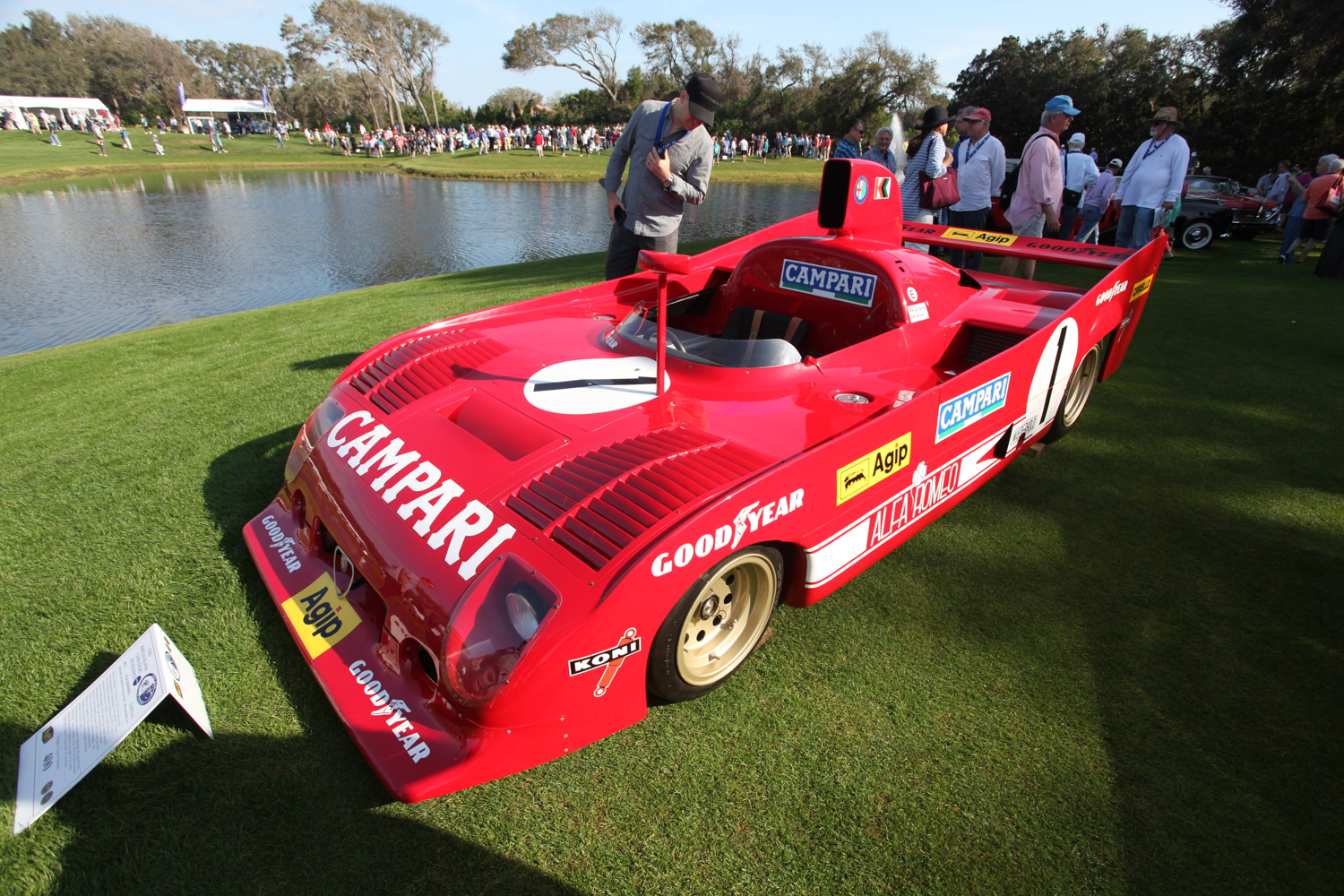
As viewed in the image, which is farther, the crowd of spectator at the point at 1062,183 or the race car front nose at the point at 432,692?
the crowd of spectator at the point at 1062,183

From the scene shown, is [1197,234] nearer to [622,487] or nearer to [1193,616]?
[1193,616]

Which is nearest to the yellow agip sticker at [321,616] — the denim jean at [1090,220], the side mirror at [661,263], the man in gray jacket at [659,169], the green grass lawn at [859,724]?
the green grass lawn at [859,724]

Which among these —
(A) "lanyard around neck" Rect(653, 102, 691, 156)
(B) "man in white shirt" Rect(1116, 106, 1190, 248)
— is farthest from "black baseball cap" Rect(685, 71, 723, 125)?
(B) "man in white shirt" Rect(1116, 106, 1190, 248)

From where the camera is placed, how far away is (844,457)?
2125 millimetres

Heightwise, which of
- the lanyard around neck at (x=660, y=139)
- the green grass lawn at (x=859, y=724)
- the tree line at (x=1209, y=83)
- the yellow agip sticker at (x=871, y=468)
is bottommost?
the green grass lawn at (x=859, y=724)

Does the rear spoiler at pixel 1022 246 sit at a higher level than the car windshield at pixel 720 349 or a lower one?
higher

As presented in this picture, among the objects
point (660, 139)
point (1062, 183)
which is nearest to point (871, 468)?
point (660, 139)

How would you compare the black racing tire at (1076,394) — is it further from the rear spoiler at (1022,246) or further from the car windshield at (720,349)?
the car windshield at (720,349)

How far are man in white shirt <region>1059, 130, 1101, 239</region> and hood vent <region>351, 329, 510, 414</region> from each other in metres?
8.25

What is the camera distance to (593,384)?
266 cm

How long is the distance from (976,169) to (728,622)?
215 inches

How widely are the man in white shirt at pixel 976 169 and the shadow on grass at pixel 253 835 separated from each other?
5779 millimetres

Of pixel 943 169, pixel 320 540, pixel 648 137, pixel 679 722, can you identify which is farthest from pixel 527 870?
pixel 943 169

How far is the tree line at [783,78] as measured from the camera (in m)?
20.5
